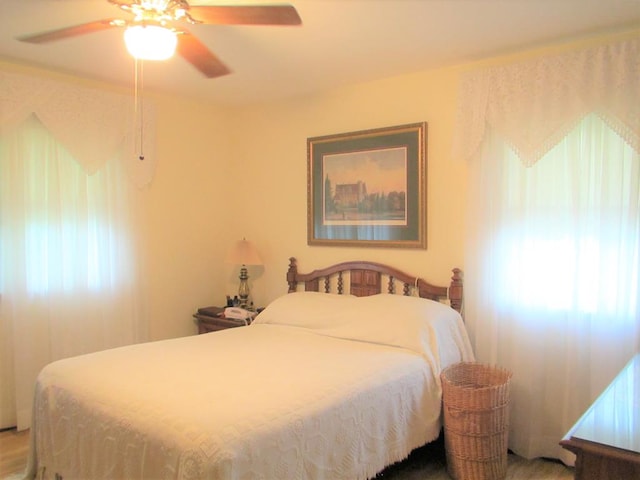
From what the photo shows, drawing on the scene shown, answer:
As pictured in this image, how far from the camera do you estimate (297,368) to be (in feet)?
8.07

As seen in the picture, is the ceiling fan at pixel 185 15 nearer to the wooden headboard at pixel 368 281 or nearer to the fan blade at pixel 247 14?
the fan blade at pixel 247 14

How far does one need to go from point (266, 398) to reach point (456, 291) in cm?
162

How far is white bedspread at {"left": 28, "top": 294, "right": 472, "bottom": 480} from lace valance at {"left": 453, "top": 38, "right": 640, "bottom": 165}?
129cm

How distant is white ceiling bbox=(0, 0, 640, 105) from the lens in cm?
237

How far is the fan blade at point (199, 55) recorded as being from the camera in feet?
7.50

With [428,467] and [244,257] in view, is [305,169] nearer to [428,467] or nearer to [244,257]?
[244,257]

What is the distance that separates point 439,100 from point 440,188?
58 centimetres

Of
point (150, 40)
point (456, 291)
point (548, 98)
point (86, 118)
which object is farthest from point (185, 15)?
point (456, 291)

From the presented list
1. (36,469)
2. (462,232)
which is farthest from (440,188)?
(36,469)

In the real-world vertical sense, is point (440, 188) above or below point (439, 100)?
below

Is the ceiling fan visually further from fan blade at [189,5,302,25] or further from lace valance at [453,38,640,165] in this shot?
lace valance at [453,38,640,165]

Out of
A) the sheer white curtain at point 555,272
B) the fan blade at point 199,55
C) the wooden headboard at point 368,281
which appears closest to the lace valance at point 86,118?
the fan blade at point 199,55

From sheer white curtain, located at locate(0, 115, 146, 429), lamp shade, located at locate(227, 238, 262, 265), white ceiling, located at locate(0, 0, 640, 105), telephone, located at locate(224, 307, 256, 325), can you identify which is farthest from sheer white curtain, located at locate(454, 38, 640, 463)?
sheer white curtain, located at locate(0, 115, 146, 429)

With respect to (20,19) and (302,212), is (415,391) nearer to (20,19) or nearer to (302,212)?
(302,212)
